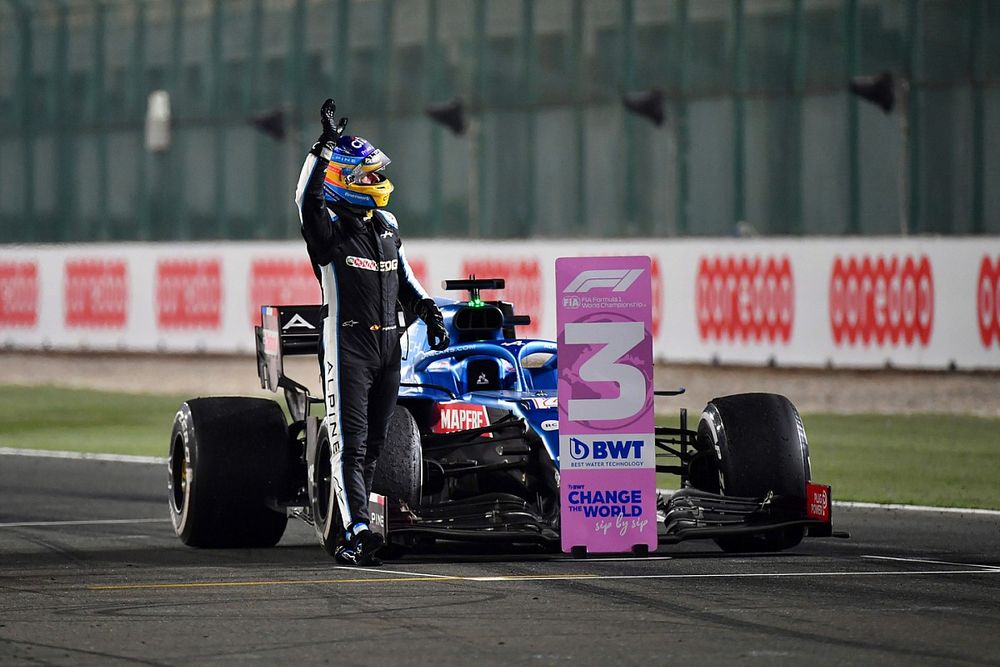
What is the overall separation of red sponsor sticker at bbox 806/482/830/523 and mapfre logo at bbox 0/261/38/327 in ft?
82.5

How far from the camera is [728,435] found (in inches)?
465

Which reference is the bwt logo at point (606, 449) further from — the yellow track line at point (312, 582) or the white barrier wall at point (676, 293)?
the white barrier wall at point (676, 293)

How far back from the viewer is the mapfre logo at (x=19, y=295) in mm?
35156

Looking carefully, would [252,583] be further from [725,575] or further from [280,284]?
[280,284]

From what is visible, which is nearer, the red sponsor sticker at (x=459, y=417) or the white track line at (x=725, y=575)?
the white track line at (x=725, y=575)

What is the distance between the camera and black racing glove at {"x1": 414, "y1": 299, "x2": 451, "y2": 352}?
11641 millimetres

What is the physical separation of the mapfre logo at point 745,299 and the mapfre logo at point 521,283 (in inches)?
111

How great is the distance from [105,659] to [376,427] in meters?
3.37

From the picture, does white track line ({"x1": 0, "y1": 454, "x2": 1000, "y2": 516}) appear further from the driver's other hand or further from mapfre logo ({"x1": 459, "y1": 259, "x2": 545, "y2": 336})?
mapfre logo ({"x1": 459, "y1": 259, "x2": 545, "y2": 336})

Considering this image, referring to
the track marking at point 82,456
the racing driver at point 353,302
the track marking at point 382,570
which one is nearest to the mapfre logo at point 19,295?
the track marking at point 82,456

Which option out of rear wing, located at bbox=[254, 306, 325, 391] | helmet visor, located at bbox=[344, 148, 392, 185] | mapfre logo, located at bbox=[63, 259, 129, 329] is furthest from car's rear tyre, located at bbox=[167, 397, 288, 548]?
mapfre logo, located at bbox=[63, 259, 129, 329]

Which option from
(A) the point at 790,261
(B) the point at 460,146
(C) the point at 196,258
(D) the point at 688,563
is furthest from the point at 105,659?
(B) the point at 460,146

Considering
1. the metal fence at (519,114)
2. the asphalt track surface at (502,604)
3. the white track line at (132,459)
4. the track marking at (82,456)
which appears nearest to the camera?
the asphalt track surface at (502,604)

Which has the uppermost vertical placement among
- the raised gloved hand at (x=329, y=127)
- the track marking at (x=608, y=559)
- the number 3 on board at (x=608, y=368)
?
the raised gloved hand at (x=329, y=127)
